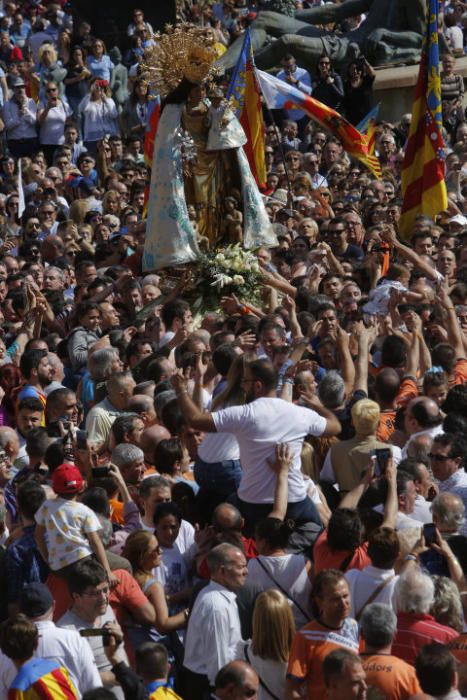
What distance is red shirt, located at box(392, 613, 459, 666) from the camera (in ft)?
21.2

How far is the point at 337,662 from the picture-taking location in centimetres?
590

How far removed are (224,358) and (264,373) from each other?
1489mm

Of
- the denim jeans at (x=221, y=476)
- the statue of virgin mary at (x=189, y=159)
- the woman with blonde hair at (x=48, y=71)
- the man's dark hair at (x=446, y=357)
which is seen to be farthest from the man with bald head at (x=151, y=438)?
the woman with blonde hair at (x=48, y=71)

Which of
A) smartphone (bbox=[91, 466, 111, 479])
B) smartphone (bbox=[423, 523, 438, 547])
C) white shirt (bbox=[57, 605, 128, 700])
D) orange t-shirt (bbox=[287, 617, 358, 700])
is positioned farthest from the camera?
smartphone (bbox=[91, 466, 111, 479])

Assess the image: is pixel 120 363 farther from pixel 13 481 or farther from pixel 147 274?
pixel 147 274

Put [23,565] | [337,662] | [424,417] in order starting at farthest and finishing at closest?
[424,417]
[23,565]
[337,662]

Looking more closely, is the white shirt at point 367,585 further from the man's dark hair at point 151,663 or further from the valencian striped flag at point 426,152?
the valencian striped flag at point 426,152

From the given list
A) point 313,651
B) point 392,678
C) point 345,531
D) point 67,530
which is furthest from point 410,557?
point 67,530

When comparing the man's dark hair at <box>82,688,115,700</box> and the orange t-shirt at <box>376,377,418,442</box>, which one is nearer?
the man's dark hair at <box>82,688,115,700</box>

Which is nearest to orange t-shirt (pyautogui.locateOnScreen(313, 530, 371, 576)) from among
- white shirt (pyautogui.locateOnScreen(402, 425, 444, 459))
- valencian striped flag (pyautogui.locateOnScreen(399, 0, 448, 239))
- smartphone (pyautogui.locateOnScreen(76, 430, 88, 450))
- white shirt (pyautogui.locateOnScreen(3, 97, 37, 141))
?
white shirt (pyautogui.locateOnScreen(402, 425, 444, 459))

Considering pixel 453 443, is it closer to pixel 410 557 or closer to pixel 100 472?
pixel 410 557

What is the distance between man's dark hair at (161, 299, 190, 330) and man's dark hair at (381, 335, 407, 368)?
1998 millimetres

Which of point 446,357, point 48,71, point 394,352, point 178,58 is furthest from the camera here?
point 48,71

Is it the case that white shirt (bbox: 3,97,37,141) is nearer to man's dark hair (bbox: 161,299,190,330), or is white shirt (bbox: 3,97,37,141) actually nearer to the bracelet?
man's dark hair (bbox: 161,299,190,330)
